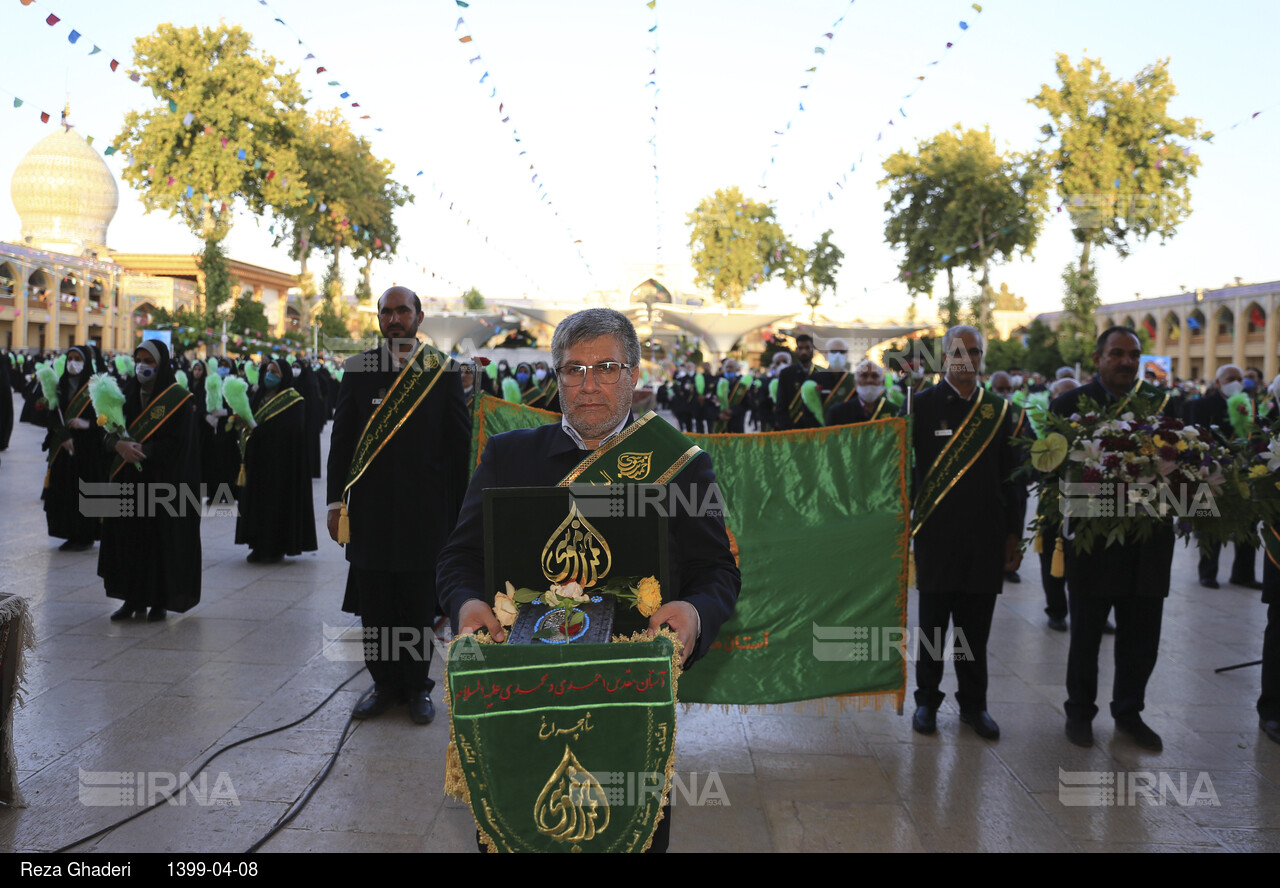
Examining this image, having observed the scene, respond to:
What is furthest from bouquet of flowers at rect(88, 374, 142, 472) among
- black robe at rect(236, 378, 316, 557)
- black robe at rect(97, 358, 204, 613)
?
black robe at rect(236, 378, 316, 557)

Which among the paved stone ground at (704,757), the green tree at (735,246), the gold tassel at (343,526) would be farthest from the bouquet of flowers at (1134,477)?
the green tree at (735,246)

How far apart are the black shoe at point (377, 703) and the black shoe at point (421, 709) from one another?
12cm

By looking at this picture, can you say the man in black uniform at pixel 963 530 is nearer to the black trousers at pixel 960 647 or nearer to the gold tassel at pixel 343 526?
the black trousers at pixel 960 647

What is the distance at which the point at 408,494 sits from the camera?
463 centimetres

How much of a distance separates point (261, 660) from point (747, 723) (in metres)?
2.93

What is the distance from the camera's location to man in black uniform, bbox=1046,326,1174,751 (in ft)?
14.7

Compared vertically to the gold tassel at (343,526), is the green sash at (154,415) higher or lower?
higher

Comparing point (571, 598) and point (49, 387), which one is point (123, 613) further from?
point (571, 598)

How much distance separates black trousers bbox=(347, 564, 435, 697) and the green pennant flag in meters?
0.81

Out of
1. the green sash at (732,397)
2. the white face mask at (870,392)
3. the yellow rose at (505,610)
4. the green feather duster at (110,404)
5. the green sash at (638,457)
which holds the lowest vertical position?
the yellow rose at (505,610)

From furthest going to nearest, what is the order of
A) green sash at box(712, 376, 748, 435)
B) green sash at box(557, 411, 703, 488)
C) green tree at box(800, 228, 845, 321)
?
green tree at box(800, 228, 845, 321) → green sash at box(712, 376, 748, 435) → green sash at box(557, 411, 703, 488)

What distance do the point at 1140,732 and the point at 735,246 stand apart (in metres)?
50.4

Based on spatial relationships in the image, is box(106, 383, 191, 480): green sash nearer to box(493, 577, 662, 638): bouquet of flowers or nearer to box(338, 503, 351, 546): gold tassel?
box(338, 503, 351, 546): gold tassel

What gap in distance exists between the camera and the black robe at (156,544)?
6.25m
